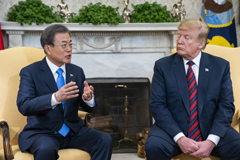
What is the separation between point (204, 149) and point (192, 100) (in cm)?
A: 40

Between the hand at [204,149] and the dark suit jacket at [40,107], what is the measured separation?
87 cm

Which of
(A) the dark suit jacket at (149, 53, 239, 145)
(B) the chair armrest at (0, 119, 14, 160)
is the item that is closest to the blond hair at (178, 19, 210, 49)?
(A) the dark suit jacket at (149, 53, 239, 145)

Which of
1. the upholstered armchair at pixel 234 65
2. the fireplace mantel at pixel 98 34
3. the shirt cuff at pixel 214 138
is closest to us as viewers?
the shirt cuff at pixel 214 138

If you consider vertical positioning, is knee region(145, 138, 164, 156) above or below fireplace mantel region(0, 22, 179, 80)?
below

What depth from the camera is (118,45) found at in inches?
183

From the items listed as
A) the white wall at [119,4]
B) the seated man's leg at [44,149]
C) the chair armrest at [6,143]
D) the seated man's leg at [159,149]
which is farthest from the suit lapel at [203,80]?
the white wall at [119,4]

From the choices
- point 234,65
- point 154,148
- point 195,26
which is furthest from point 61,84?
point 234,65

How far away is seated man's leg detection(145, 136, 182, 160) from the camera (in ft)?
8.00

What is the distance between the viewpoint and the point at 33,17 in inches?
169

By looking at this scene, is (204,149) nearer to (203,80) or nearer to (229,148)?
(229,148)

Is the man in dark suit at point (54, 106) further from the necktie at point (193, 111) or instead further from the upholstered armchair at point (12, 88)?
the necktie at point (193, 111)

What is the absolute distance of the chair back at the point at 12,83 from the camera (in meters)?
2.89

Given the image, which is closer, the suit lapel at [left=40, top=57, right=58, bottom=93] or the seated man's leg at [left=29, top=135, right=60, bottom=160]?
the seated man's leg at [left=29, top=135, right=60, bottom=160]

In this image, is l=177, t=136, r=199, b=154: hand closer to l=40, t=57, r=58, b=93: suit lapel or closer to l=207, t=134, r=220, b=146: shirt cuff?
l=207, t=134, r=220, b=146: shirt cuff
